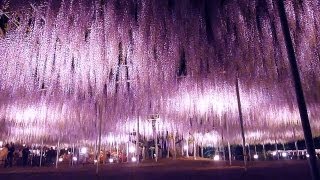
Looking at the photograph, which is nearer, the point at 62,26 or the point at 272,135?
the point at 62,26

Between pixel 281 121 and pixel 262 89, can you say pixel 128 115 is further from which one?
pixel 281 121

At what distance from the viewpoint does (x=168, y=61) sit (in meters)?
9.15

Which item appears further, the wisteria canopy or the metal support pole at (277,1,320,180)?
the wisteria canopy

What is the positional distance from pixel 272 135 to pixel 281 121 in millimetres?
6338

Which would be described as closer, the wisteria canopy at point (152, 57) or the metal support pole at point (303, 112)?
the metal support pole at point (303, 112)

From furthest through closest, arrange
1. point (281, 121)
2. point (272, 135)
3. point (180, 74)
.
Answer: point (272, 135) < point (281, 121) < point (180, 74)

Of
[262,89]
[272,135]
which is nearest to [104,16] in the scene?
[262,89]

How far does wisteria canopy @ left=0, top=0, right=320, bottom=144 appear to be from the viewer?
6.82 metres

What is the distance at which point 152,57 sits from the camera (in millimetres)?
8984

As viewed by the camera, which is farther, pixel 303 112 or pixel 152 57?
pixel 152 57

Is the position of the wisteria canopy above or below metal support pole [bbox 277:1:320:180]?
above

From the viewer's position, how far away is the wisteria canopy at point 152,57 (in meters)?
6.82

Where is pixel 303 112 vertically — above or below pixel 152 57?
below

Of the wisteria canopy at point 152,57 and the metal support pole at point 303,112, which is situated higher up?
the wisteria canopy at point 152,57
